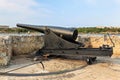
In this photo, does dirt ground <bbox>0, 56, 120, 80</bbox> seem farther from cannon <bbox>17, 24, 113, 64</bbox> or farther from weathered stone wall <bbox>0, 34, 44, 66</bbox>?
weathered stone wall <bbox>0, 34, 44, 66</bbox>

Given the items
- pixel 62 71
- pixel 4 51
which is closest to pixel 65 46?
pixel 62 71

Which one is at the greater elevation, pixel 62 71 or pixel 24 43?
pixel 24 43

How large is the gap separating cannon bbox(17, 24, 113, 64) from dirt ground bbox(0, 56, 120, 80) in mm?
306

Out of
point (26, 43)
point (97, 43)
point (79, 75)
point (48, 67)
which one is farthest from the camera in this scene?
point (97, 43)

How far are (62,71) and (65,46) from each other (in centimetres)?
176

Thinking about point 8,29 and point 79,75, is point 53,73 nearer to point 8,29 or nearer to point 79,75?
point 79,75

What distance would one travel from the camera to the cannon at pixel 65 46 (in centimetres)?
819

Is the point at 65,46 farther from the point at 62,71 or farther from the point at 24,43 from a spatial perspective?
the point at 24,43

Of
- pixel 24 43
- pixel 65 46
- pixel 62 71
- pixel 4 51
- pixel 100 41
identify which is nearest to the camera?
pixel 62 71

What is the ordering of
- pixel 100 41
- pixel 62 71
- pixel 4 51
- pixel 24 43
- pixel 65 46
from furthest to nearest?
pixel 100 41 → pixel 24 43 → pixel 65 46 → pixel 4 51 → pixel 62 71

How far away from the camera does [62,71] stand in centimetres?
690

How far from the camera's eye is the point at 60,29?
8680 millimetres

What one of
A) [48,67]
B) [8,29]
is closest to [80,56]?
[48,67]

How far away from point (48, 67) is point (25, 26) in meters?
2.49
